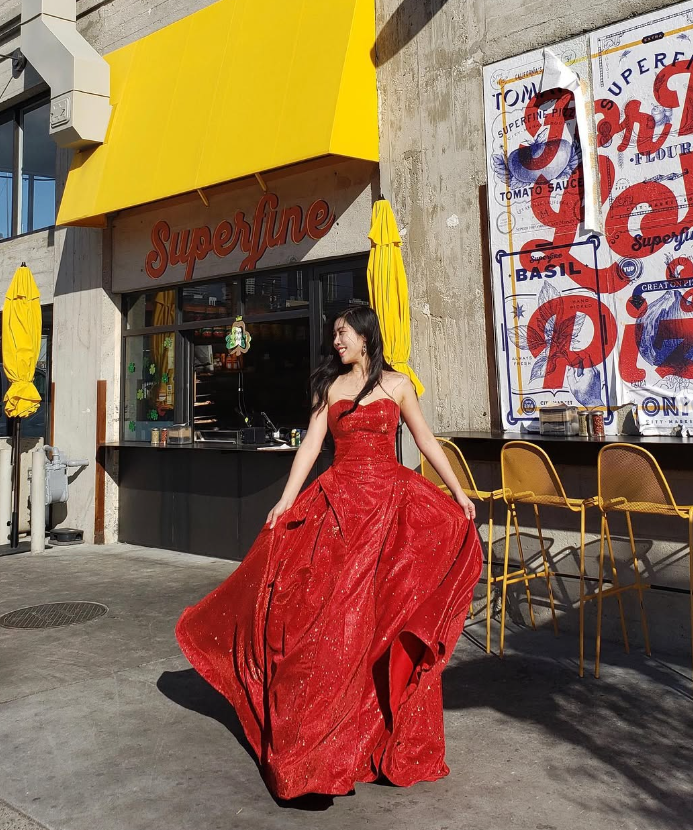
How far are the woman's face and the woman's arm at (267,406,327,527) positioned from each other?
28 centimetres

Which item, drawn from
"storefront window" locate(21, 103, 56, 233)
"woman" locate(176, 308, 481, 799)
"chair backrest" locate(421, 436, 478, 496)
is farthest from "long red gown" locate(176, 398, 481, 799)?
"storefront window" locate(21, 103, 56, 233)

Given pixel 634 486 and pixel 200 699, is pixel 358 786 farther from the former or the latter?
pixel 634 486

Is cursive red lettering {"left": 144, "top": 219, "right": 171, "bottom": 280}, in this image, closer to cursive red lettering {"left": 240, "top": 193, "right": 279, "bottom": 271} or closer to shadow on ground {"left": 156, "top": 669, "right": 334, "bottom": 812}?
cursive red lettering {"left": 240, "top": 193, "right": 279, "bottom": 271}

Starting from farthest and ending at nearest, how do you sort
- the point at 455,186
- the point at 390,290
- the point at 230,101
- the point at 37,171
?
the point at 37,171 → the point at 230,101 → the point at 455,186 → the point at 390,290

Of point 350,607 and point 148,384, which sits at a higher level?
point 148,384

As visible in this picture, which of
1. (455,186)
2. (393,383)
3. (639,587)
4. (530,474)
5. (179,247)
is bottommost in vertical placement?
(639,587)

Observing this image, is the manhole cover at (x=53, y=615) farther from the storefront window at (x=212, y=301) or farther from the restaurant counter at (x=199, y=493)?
the storefront window at (x=212, y=301)

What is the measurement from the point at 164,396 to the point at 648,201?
5826 mm

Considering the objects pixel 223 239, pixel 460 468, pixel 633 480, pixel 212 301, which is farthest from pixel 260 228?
pixel 633 480

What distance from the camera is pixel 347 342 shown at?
388 cm

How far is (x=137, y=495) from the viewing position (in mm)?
9344

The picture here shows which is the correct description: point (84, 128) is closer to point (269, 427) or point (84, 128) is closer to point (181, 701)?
point (269, 427)

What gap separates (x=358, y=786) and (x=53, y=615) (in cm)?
367

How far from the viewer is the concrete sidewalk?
304 centimetres
